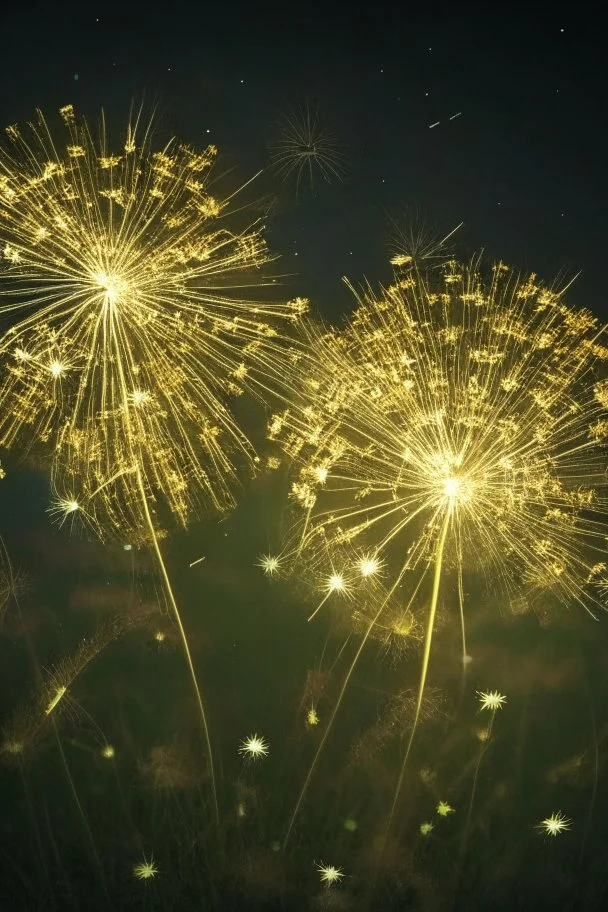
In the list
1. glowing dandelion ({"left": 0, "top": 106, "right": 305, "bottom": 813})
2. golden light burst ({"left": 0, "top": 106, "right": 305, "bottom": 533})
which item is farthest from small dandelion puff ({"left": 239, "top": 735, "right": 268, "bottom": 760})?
golden light burst ({"left": 0, "top": 106, "right": 305, "bottom": 533})

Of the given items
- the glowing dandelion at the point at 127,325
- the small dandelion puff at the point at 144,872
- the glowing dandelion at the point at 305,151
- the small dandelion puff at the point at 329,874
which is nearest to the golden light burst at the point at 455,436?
the glowing dandelion at the point at 127,325

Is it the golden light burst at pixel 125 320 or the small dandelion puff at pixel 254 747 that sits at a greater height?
the golden light burst at pixel 125 320

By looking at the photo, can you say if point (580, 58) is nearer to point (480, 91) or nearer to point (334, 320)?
point (480, 91)

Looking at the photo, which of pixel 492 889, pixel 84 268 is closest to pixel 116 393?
pixel 84 268

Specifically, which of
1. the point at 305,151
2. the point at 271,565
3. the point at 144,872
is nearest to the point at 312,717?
the point at 271,565

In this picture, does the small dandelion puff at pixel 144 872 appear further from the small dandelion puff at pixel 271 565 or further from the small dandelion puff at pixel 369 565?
the small dandelion puff at pixel 369 565

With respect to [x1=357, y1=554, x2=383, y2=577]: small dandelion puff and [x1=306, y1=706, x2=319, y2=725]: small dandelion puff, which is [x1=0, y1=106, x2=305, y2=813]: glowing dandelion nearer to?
[x1=306, y1=706, x2=319, y2=725]: small dandelion puff
